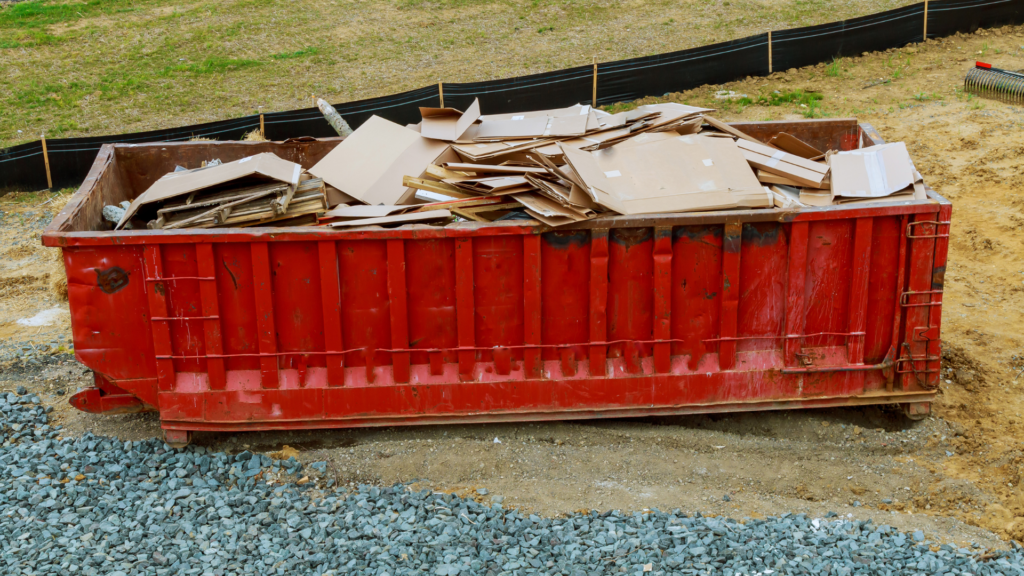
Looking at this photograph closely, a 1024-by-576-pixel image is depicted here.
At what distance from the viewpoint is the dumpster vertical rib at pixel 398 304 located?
5.96m

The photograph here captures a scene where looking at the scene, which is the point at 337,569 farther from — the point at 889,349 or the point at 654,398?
the point at 889,349

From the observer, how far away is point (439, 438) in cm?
648

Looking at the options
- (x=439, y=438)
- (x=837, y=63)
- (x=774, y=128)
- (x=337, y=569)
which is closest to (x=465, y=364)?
(x=439, y=438)

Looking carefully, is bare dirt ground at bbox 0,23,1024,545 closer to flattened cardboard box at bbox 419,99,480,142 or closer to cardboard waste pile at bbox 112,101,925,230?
cardboard waste pile at bbox 112,101,925,230

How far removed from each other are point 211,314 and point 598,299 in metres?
2.69

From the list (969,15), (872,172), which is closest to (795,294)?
(872,172)

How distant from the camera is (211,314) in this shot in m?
6.02

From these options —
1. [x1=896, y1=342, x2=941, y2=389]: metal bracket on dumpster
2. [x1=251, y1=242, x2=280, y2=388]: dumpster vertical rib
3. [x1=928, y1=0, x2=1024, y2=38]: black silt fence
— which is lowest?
[x1=896, y1=342, x2=941, y2=389]: metal bracket on dumpster

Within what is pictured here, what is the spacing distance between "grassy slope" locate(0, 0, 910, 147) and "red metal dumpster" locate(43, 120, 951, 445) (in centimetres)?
1223

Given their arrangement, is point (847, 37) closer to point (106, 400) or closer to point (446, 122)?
point (446, 122)

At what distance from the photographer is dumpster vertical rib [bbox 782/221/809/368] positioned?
19.8 feet

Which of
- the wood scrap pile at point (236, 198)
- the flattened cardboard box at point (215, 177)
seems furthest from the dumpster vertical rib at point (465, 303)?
the flattened cardboard box at point (215, 177)

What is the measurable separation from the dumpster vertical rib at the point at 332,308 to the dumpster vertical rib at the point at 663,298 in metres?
2.22

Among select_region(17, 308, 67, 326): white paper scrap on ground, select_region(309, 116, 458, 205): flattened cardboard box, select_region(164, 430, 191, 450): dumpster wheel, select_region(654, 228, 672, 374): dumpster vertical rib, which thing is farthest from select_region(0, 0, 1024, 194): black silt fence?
select_region(654, 228, 672, 374): dumpster vertical rib
